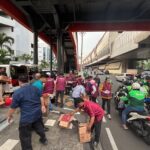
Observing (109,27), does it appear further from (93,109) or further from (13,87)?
(93,109)

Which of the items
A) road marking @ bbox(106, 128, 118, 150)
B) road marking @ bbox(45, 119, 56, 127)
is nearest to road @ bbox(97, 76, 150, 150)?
road marking @ bbox(106, 128, 118, 150)

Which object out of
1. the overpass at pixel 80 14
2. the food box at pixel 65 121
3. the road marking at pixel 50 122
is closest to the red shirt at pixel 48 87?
the road marking at pixel 50 122

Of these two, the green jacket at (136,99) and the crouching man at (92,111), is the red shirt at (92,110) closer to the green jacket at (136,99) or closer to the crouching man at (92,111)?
the crouching man at (92,111)

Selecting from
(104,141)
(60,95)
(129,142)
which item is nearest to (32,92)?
(104,141)

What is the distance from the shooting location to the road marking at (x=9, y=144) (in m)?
5.84

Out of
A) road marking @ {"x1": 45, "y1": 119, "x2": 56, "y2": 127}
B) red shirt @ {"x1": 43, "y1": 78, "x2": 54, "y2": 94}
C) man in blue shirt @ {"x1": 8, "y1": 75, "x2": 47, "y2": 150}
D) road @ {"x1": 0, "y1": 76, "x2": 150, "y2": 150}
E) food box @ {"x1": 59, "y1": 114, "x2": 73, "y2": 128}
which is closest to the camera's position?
man in blue shirt @ {"x1": 8, "y1": 75, "x2": 47, "y2": 150}

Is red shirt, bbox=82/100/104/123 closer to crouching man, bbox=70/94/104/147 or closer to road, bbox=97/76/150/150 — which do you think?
crouching man, bbox=70/94/104/147

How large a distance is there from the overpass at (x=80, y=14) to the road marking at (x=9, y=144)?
9.07m

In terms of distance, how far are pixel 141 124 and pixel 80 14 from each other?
12674 mm

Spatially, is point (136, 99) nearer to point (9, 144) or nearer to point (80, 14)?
point (9, 144)

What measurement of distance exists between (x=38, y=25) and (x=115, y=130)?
14529 millimetres

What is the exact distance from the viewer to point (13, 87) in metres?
13.0

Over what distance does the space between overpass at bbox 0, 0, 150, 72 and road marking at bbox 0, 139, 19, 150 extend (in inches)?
357

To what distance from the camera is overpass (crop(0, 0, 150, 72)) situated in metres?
14.8
